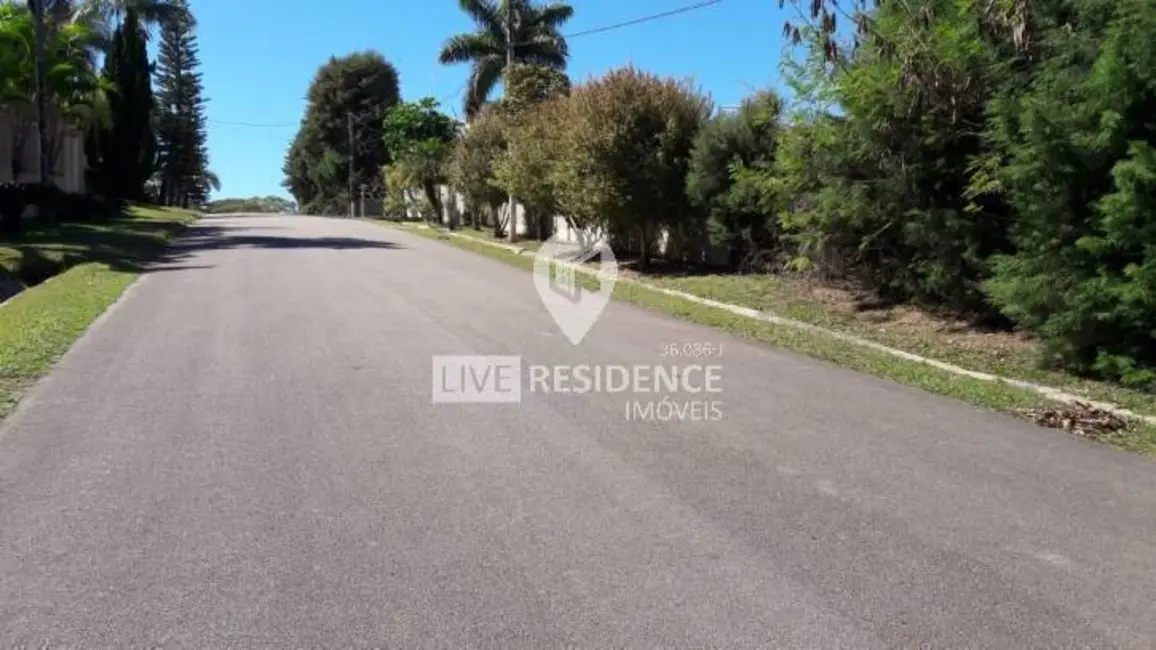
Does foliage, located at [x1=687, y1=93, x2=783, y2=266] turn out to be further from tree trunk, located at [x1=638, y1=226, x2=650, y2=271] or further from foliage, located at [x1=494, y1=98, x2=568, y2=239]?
foliage, located at [x1=494, y1=98, x2=568, y2=239]

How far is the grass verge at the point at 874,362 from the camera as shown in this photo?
826 cm

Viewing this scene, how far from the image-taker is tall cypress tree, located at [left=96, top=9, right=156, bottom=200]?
45781 mm

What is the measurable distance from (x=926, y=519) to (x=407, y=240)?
29750 millimetres

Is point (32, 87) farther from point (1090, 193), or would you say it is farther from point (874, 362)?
point (1090, 193)

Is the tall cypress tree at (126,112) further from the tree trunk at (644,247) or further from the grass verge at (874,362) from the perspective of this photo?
the grass verge at (874,362)

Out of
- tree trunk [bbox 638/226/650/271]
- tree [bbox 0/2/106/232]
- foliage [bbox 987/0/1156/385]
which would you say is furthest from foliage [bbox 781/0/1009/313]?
tree [bbox 0/2/106/232]

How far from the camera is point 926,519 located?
5.48m

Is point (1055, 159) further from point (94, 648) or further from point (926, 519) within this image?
point (94, 648)

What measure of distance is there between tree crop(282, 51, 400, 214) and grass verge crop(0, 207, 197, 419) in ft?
139

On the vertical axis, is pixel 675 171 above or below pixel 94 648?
above

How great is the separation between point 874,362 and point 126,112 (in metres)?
43.7

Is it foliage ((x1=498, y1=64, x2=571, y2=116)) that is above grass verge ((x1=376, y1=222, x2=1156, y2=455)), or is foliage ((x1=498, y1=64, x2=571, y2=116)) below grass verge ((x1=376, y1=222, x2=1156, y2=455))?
above

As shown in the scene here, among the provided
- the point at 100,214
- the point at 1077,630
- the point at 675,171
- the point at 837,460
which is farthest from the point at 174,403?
the point at 100,214

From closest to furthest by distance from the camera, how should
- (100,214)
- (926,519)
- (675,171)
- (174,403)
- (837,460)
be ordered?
(926,519)
(837,460)
(174,403)
(675,171)
(100,214)
